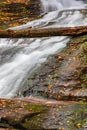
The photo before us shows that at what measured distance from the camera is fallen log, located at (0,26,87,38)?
11.4 m

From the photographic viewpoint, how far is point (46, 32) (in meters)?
12.2

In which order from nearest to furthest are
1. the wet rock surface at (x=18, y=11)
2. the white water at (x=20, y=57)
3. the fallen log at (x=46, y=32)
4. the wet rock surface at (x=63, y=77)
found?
the wet rock surface at (x=63, y=77)
the white water at (x=20, y=57)
the fallen log at (x=46, y=32)
the wet rock surface at (x=18, y=11)

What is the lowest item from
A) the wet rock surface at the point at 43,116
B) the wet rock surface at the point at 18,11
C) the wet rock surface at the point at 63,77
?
the wet rock surface at the point at 43,116

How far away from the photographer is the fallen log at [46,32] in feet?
37.4

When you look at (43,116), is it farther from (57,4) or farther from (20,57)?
(57,4)

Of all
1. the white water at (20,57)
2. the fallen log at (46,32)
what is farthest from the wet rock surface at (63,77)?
the fallen log at (46,32)

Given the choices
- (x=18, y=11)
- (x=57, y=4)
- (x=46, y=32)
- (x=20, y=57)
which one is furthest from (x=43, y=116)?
(x=57, y=4)

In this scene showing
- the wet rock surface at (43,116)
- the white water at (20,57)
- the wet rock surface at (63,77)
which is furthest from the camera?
the white water at (20,57)

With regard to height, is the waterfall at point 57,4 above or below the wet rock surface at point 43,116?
above

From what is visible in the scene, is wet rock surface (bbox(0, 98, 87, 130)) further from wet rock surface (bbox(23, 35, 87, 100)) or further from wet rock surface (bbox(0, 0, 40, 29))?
wet rock surface (bbox(0, 0, 40, 29))

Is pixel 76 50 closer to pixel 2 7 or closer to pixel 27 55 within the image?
pixel 27 55

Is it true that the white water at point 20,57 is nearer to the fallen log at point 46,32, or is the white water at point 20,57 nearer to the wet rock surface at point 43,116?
the fallen log at point 46,32

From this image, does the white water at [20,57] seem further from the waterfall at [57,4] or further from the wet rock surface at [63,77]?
the waterfall at [57,4]

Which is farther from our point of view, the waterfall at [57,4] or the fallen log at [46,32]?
the waterfall at [57,4]
